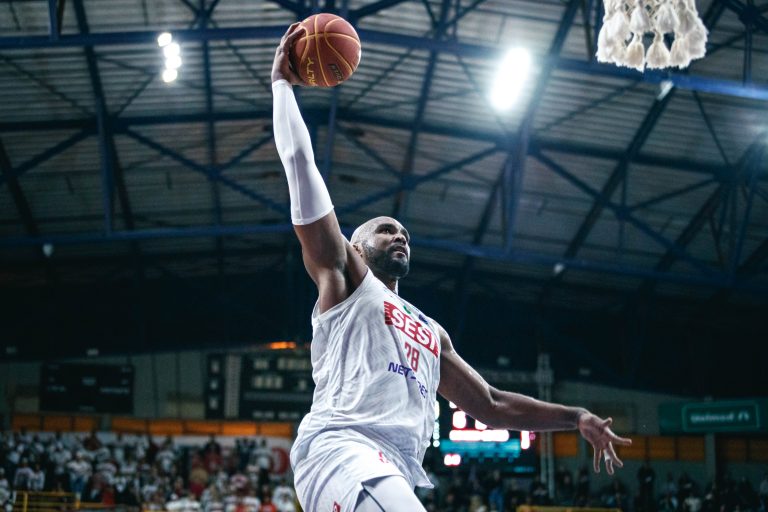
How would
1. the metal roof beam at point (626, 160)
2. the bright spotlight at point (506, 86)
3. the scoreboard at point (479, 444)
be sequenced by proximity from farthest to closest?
1. the scoreboard at point (479, 444)
2. the bright spotlight at point (506, 86)
3. the metal roof beam at point (626, 160)

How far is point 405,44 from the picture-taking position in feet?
49.3

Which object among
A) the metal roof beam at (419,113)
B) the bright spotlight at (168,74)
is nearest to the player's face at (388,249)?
the metal roof beam at (419,113)

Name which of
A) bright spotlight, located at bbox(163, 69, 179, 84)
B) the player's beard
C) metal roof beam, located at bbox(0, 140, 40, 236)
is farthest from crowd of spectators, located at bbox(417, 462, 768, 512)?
the player's beard

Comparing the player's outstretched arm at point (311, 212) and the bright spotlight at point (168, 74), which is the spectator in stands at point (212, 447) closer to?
the bright spotlight at point (168, 74)

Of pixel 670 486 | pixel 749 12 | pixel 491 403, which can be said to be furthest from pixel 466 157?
pixel 491 403

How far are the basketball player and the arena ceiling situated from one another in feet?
35.3

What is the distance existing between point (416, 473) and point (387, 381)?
1.33ft

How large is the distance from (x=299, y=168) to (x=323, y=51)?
2.60 feet

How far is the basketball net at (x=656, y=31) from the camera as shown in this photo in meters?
8.04

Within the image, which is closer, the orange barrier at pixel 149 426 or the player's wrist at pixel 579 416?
the player's wrist at pixel 579 416

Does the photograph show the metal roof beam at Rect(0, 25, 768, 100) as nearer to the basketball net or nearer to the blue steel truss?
the blue steel truss

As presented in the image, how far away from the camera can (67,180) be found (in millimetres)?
Answer: 22156

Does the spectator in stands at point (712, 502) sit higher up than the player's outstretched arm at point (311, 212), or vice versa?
the player's outstretched arm at point (311, 212)

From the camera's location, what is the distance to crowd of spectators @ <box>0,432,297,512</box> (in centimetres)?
2166
